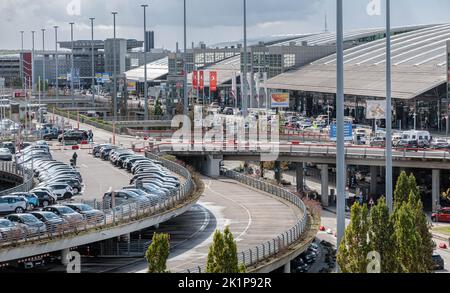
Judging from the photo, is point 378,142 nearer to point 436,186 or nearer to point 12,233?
point 436,186

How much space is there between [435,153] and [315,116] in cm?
4227

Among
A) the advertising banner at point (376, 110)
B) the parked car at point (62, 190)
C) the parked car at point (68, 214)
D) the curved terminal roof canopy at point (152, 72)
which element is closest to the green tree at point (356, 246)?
the parked car at point (68, 214)

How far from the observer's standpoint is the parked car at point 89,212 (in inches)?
996

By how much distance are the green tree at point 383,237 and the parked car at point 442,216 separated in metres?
24.9

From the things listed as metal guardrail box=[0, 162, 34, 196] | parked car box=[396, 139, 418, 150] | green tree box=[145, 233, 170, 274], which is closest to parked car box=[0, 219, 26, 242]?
green tree box=[145, 233, 170, 274]

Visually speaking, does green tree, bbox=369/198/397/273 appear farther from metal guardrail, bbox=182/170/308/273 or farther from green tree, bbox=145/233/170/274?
green tree, bbox=145/233/170/274

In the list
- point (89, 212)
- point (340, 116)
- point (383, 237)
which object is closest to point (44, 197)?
point (89, 212)

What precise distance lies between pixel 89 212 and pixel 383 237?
30.4 feet

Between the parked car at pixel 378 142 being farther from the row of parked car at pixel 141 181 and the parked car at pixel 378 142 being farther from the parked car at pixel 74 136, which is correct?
the parked car at pixel 74 136

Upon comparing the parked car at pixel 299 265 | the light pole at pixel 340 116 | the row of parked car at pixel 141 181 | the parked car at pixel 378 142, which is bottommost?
the parked car at pixel 299 265

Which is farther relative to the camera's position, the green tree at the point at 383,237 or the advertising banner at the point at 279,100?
the advertising banner at the point at 279,100

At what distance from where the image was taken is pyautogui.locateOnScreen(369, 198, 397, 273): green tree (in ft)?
65.6

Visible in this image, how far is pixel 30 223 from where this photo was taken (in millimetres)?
23812
